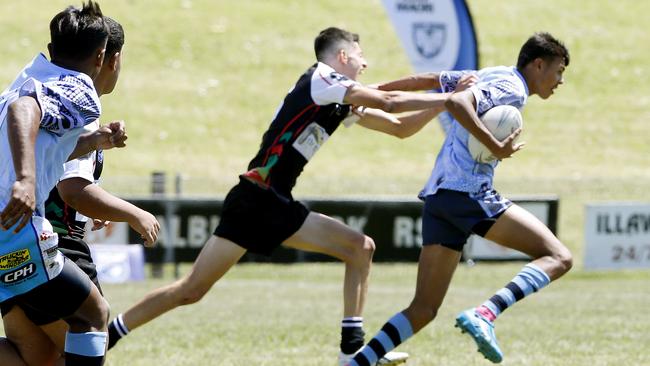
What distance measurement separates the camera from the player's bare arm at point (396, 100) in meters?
6.63

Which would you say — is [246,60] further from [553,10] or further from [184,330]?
[184,330]

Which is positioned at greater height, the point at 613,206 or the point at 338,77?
the point at 338,77

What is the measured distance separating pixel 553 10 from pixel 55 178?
119 feet

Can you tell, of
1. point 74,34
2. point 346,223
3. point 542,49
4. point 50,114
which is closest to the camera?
point 50,114

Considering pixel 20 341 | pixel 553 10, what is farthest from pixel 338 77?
pixel 553 10

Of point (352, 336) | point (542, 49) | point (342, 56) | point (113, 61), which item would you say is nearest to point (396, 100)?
point (542, 49)

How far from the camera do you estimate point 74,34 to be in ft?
16.6

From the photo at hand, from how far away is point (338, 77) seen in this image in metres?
7.10

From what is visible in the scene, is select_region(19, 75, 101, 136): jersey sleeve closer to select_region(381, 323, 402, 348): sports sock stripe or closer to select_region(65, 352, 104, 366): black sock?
select_region(65, 352, 104, 366): black sock

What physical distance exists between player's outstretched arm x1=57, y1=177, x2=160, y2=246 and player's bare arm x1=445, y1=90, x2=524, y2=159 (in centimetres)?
181

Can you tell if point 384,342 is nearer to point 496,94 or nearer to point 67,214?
point 496,94

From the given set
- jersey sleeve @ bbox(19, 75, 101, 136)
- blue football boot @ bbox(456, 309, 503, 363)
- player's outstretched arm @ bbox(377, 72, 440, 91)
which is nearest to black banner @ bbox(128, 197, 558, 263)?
player's outstretched arm @ bbox(377, 72, 440, 91)

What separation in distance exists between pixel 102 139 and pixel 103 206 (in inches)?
13.9

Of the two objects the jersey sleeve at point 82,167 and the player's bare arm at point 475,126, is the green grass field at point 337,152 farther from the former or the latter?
the jersey sleeve at point 82,167
